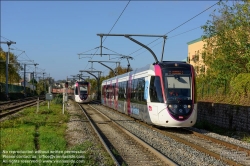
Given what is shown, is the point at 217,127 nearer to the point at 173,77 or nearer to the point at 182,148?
the point at 173,77

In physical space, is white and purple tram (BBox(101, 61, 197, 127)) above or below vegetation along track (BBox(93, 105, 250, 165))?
above

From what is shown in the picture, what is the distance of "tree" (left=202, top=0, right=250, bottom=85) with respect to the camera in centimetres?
2428

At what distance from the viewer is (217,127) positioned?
22.0 m

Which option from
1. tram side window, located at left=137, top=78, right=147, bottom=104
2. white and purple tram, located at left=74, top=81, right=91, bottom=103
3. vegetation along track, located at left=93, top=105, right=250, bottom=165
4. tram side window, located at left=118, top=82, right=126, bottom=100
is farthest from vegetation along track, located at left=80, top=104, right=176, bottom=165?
white and purple tram, located at left=74, top=81, right=91, bottom=103

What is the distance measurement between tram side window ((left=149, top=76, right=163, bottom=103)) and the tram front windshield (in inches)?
13.7

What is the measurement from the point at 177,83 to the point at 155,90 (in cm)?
111

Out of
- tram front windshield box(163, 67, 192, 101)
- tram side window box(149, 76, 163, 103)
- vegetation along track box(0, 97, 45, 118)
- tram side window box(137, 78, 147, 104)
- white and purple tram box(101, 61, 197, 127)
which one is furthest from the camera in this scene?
vegetation along track box(0, 97, 45, 118)

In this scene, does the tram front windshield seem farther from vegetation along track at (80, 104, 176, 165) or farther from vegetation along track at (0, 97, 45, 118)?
vegetation along track at (0, 97, 45, 118)

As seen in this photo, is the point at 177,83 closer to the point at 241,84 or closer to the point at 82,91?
the point at 241,84

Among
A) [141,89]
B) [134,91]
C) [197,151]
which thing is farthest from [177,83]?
[134,91]

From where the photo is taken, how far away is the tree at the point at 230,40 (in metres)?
24.3

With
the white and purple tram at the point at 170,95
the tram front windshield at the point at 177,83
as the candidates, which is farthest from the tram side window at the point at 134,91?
the tram front windshield at the point at 177,83

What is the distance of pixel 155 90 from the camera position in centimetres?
1698

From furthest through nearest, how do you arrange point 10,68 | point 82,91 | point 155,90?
point 10,68
point 82,91
point 155,90
